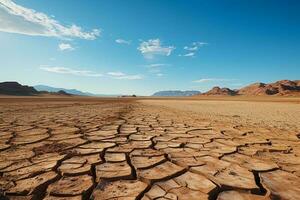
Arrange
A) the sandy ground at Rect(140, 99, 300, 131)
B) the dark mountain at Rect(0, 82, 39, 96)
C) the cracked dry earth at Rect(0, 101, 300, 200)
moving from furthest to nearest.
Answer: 1. the dark mountain at Rect(0, 82, 39, 96)
2. the sandy ground at Rect(140, 99, 300, 131)
3. the cracked dry earth at Rect(0, 101, 300, 200)

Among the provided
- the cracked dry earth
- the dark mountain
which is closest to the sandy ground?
the cracked dry earth

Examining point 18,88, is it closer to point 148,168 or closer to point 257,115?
point 257,115

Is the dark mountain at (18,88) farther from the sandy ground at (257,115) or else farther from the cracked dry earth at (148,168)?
the cracked dry earth at (148,168)

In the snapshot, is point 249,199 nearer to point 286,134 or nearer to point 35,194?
point 35,194

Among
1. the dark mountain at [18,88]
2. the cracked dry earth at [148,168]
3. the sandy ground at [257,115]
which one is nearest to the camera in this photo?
the cracked dry earth at [148,168]

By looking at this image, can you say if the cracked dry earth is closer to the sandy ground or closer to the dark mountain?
the sandy ground

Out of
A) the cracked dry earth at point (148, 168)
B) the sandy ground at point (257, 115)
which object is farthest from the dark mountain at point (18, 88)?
the cracked dry earth at point (148, 168)

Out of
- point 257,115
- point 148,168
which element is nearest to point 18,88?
point 257,115

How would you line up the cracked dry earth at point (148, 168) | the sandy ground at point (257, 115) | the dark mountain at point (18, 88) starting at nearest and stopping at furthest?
the cracked dry earth at point (148, 168), the sandy ground at point (257, 115), the dark mountain at point (18, 88)

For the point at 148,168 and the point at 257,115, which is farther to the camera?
the point at 257,115

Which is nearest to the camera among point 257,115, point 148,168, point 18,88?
point 148,168

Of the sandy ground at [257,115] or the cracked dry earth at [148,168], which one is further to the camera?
the sandy ground at [257,115]

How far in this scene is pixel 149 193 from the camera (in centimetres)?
160

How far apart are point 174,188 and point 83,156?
47.5 inches
